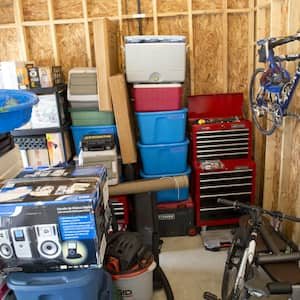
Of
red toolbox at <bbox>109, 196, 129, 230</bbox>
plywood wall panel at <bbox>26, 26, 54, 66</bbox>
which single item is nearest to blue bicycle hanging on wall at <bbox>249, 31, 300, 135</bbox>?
red toolbox at <bbox>109, 196, 129, 230</bbox>

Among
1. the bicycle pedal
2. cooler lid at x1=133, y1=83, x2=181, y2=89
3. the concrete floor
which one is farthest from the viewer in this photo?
cooler lid at x1=133, y1=83, x2=181, y2=89

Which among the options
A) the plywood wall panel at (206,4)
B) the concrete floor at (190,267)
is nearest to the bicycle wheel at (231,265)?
the concrete floor at (190,267)

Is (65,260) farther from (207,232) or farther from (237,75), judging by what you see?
(237,75)

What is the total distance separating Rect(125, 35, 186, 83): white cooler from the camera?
8.62ft

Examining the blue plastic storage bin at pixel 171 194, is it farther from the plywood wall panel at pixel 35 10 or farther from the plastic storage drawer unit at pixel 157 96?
the plywood wall panel at pixel 35 10

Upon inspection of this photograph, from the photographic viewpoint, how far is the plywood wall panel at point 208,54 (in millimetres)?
3080

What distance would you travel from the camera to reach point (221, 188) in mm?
2824

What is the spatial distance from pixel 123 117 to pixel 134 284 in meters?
1.36

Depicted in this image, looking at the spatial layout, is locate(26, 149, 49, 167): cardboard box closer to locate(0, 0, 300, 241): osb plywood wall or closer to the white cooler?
locate(0, 0, 300, 241): osb plywood wall

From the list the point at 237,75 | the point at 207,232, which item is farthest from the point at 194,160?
the point at 237,75

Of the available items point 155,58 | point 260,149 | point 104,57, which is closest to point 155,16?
point 155,58

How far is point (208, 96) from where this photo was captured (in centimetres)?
312

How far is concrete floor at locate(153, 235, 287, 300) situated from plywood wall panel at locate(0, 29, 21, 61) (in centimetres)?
227

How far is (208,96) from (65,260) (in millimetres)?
2219
